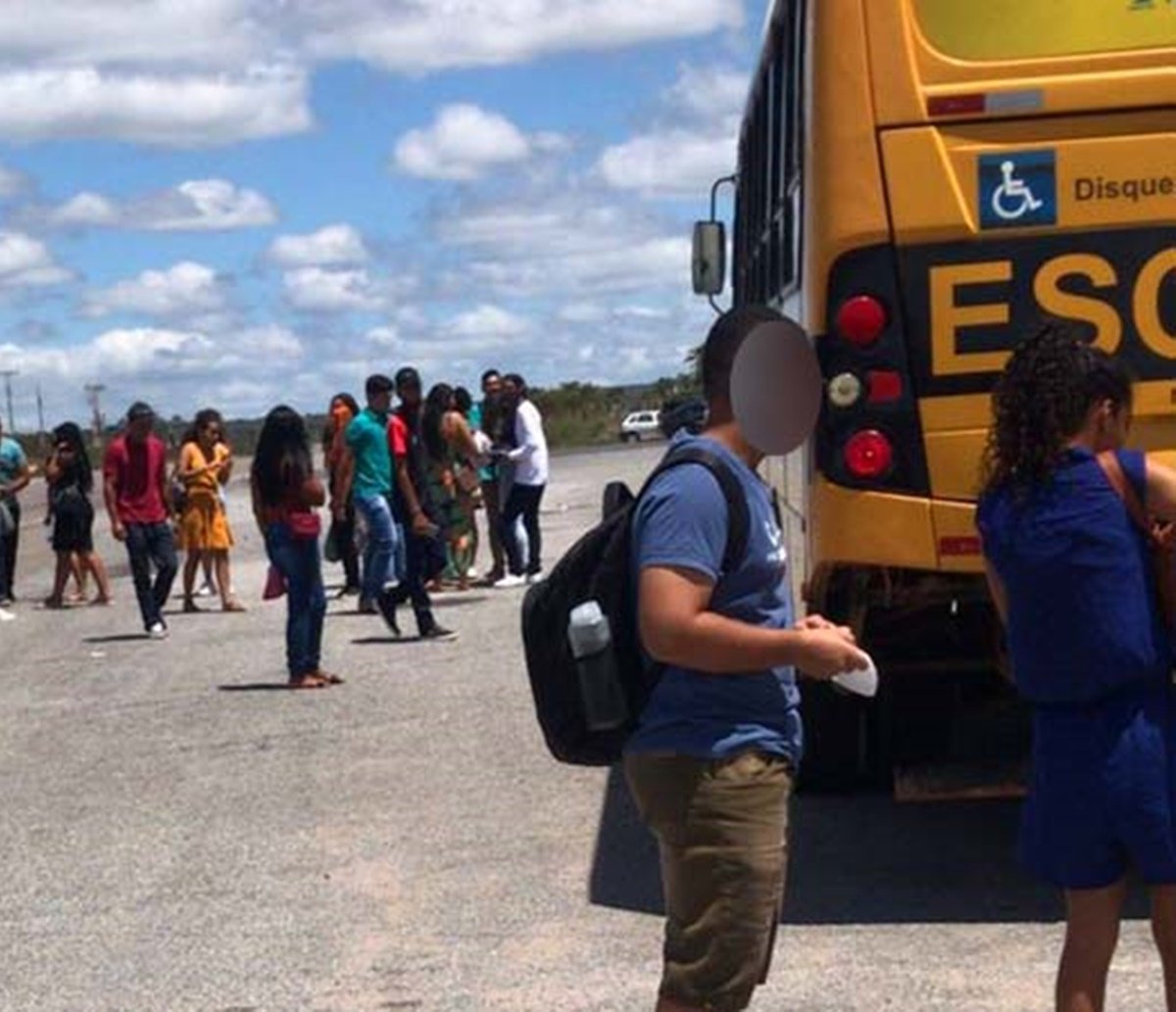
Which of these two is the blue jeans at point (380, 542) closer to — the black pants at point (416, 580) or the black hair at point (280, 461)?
the black pants at point (416, 580)

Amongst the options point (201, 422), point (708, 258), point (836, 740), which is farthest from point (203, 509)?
point (836, 740)

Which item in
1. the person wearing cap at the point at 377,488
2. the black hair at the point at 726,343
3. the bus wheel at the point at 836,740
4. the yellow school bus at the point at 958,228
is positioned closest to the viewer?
the black hair at the point at 726,343

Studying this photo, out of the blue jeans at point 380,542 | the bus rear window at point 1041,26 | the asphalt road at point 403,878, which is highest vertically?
the bus rear window at point 1041,26

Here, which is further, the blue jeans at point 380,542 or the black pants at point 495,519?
the black pants at point 495,519

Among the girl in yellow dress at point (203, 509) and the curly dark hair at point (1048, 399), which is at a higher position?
the curly dark hair at point (1048, 399)

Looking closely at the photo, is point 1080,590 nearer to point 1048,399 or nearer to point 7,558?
point 1048,399

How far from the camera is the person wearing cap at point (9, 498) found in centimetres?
2056

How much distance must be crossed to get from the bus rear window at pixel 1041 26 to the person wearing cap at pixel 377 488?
8766mm

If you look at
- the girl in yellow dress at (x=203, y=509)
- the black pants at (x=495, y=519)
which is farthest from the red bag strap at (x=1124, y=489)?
the black pants at (x=495, y=519)

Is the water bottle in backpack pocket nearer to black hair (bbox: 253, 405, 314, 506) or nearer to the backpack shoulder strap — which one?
the backpack shoulder strap

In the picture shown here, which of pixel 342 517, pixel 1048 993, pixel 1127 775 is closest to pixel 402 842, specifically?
pixel 1048 993

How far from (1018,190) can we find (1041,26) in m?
0.47

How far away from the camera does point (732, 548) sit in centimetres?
465

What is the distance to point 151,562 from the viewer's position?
17609 mm
